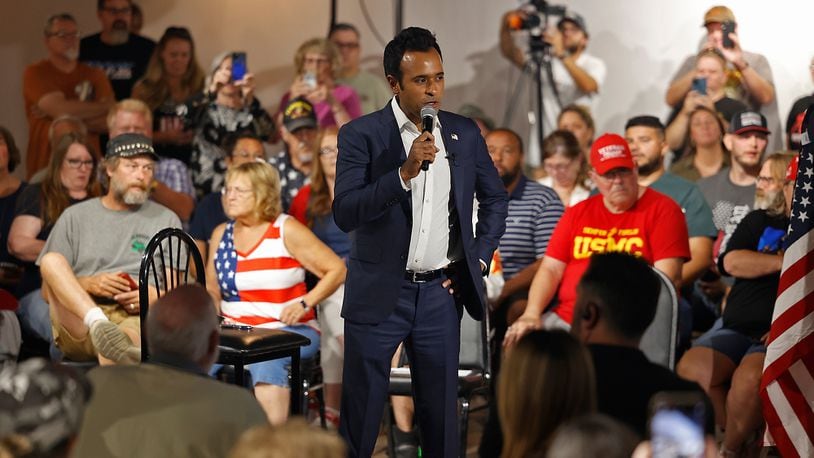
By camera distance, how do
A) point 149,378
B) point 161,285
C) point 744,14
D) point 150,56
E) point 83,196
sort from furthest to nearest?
point 150,56 < point 744,14 < point 83,196 < point 161,285 < point 149,378

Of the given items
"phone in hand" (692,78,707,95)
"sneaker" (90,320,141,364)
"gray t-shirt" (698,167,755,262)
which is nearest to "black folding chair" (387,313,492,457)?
"sneaker" (90,320,141,364)

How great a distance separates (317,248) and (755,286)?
5.79ft

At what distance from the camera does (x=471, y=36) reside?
26.2 ft

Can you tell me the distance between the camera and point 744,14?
6992 mm

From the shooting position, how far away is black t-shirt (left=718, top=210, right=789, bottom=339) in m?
4.86

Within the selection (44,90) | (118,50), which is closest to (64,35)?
(44,90)

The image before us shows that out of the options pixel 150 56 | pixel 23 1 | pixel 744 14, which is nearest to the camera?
pixel 744 14

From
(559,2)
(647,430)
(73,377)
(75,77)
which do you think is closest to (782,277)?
(647,430)

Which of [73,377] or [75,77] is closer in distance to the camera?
[73,377]

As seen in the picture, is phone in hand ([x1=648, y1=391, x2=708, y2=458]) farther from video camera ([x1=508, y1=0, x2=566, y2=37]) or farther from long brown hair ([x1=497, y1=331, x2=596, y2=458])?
video camera ([x1=508, y1=0, x2=566, y2=37])

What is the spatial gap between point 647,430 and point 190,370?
100 centimetres

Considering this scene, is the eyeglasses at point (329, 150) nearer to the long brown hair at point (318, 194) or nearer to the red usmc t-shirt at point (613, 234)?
the long brown hair at point (318, 194)

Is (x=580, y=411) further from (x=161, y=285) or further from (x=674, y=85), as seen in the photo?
(x=674, y=85)

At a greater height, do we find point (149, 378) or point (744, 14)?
point (744, 14)
